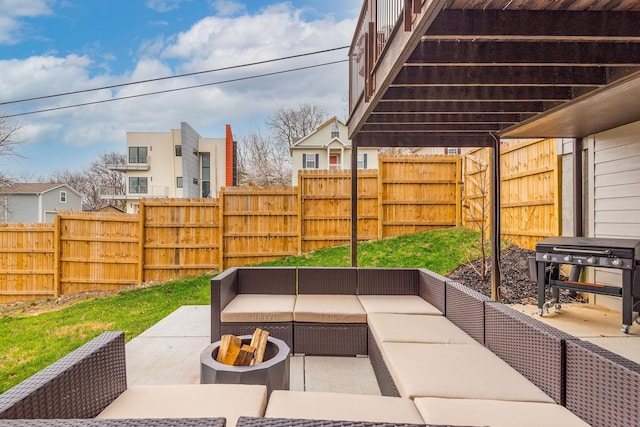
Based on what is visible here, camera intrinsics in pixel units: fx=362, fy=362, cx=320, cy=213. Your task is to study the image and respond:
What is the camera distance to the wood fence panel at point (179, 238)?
7480 millimetres

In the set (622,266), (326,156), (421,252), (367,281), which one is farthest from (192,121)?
(622,266)

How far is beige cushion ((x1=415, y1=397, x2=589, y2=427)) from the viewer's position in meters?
1.41

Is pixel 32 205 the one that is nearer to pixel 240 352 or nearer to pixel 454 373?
A: pixel 240 352

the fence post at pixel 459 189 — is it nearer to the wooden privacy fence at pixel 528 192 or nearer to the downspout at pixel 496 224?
the wooden privacy fence at pixel 528 192

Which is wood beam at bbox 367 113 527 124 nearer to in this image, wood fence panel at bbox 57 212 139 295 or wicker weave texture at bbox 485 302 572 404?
wicker weave texture at bbox 485 302 572 404

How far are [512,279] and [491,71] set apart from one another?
372cm

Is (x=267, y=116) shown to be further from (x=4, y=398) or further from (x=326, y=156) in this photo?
(x=4, y=398)

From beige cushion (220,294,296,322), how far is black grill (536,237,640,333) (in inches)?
113

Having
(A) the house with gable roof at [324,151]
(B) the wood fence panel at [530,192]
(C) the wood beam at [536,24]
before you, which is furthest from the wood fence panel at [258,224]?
(A) the house with gable roof at [324,151]

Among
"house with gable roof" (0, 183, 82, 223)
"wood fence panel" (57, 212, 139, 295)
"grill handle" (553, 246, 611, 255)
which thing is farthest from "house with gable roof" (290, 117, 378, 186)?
"grill handle" (553, 246, 611, 255)

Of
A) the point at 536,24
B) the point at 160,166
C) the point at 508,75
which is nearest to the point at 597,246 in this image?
the point at 508,75

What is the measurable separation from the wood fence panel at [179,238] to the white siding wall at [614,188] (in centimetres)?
636

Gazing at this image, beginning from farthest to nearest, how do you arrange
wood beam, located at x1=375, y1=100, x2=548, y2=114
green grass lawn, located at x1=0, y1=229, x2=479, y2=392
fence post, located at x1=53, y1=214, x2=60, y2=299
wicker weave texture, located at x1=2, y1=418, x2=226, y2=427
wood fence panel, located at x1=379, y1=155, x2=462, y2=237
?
wood fence panel, located at x1=379, y1=155, x2=462, y2=237, fence post, located at x1=53, y1=214, x2=60, y2=299, green grass lawn, located at x1=0, y1=229, x2=479, y2=392, wood beam, located at x1=375, y1=100, x2=548, y2=114, wicker weave texture, located at x1=2, y1=418, x2=226, y2=427

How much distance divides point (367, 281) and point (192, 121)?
17607 mm
